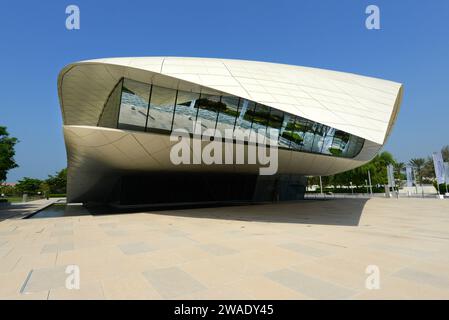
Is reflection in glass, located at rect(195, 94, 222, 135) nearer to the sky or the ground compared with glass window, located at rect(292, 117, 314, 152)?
nearer to the sky

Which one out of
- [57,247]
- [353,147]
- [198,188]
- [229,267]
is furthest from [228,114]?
[353,147]

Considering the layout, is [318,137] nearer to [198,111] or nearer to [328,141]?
[328,141]

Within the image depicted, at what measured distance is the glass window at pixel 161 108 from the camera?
42.7 ft

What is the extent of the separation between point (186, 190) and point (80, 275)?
2060 cm

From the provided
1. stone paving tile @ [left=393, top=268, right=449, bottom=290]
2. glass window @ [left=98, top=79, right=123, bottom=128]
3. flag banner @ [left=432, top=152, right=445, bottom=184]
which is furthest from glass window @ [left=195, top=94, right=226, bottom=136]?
flag banner @ [left=432, top=152, right=445, bottom=184]

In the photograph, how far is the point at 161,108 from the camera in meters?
13.5

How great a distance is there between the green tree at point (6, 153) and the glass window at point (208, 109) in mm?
19756

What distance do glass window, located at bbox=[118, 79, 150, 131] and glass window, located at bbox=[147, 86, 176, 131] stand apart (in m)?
0.32

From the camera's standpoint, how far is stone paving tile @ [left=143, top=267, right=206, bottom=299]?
3427 millimetres

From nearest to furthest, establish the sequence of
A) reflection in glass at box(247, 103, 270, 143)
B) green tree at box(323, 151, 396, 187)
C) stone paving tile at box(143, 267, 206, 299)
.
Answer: stone paving tile at box(143, 267, 206, 299), reflection in glass at box(247, 103, 270, 143), green tree at box(323, 151, 396, 187)

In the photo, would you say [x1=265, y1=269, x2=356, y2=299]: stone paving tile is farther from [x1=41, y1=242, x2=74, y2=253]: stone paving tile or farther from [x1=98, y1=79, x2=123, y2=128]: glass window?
[x1=98, y1=79, x2=123, y2=128]: glass window

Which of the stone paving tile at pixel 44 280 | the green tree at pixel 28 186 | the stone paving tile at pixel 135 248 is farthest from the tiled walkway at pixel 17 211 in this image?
the green tree at pixel 28 186

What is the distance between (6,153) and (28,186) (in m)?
63.6
